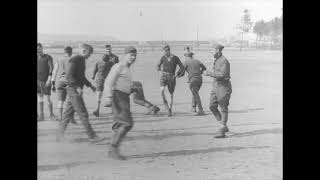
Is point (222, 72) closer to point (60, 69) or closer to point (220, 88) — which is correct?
point (220, 88)

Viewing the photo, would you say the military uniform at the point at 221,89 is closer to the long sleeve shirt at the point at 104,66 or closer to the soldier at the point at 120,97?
the soldier at the point at 120,97

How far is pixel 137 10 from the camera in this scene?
5.75m

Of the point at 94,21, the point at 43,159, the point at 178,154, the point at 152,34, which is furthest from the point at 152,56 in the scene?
the point at 43,159

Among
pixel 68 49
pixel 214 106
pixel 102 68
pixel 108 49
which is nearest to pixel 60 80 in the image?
pixel 68 49

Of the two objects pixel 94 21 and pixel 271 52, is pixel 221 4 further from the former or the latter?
pixel 94 21

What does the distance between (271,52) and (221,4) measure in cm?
80

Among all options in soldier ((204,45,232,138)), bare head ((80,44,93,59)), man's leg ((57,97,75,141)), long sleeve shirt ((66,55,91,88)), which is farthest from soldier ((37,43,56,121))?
soldier ((204,45,232,138))

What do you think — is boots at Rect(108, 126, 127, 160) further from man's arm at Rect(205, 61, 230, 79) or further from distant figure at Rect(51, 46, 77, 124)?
man's arm at Rect(205, 61, 230, 79)

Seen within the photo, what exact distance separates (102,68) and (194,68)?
39.8 inches

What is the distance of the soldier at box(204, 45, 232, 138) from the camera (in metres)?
5.86

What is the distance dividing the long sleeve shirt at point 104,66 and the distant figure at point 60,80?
0.32 m

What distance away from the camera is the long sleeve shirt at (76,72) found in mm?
5648

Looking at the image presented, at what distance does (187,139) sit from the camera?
5.75 meters

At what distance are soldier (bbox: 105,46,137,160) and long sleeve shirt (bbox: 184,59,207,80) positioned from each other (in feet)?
2.02
